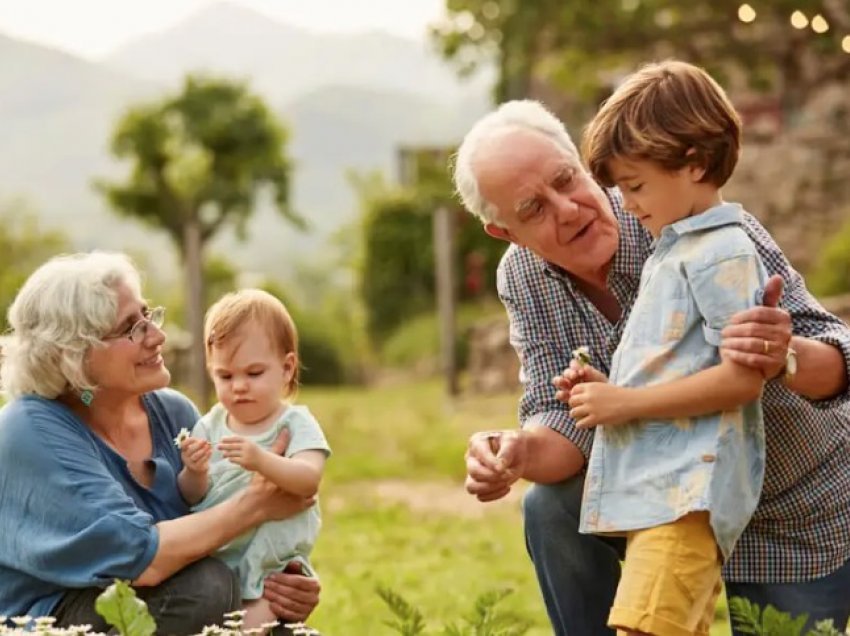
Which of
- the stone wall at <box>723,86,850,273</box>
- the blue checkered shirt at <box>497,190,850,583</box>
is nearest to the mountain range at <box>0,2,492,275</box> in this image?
the stone wall at <box>723,86,850,273</box>

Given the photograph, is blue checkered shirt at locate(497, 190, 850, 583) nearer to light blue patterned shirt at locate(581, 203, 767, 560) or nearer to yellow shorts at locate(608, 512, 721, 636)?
light blue patterned shirt at locate(581, 203, 767, 560)

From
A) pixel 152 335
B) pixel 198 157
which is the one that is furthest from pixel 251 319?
pixel 198 157

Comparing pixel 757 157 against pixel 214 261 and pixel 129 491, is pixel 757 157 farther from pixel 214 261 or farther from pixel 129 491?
pixel 214 261

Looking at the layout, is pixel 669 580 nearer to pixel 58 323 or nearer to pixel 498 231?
pixel 498 231

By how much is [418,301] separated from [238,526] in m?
21.1

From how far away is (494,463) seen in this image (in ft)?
11.4

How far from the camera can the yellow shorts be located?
10.4ft

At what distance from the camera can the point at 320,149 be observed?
143 m

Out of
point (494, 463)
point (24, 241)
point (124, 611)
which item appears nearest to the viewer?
point (124, 611)

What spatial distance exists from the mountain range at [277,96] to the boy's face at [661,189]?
38.1m

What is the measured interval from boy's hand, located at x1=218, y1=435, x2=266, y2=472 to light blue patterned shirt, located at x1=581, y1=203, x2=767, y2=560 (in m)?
0.79

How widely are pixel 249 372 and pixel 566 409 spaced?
0.77m

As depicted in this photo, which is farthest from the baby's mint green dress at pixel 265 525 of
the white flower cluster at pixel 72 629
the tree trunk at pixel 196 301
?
the tree trunk at pixel 196 301

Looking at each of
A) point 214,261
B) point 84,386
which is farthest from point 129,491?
point 214,261
